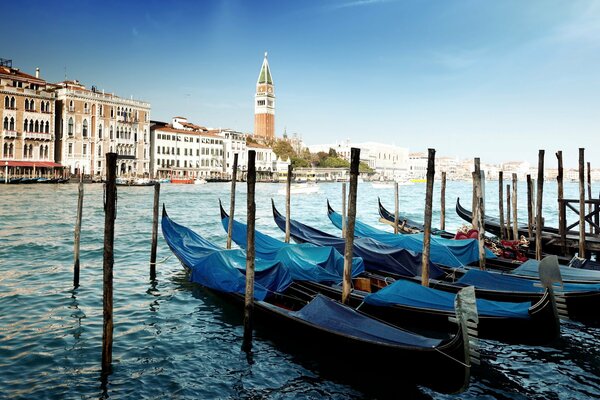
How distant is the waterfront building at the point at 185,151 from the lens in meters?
45.8

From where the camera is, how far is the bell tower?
79.4 metres

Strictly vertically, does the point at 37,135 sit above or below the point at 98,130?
below

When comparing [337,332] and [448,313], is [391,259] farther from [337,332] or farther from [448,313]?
[337,332]

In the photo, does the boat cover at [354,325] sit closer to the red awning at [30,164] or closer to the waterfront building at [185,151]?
the red awning at [30,164]

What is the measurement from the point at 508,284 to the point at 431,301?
154 cm

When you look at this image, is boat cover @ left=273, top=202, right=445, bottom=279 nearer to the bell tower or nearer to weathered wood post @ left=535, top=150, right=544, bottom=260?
weathered wood post @ left=535, top=150, right=544, bottom=260

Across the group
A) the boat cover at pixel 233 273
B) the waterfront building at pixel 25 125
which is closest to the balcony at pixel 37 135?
the waterfront building at pixel 25 125

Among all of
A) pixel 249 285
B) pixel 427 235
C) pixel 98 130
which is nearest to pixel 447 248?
pixel 427 235

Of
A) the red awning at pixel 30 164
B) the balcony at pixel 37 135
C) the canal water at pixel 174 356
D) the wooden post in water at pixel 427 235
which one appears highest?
the balcony at pixel 37 135

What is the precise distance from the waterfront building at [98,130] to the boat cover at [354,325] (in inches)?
1373

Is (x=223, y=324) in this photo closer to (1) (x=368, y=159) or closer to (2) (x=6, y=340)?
(2) (x=6, y=340)

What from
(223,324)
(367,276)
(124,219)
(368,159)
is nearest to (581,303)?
(367,276)

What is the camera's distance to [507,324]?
4.75 m

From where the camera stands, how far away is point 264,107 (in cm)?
7969
